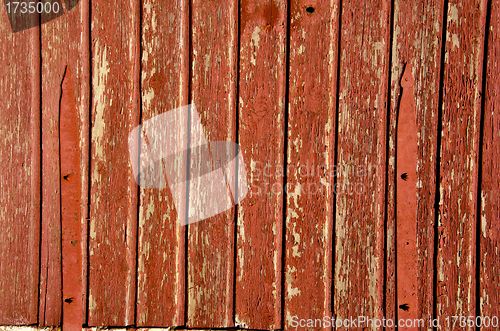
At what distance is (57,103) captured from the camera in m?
1.89

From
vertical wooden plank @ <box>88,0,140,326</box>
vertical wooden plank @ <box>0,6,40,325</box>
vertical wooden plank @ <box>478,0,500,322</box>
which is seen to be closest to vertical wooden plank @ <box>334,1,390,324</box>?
vertical wooden plank @ <box>478,0,500,322</box>

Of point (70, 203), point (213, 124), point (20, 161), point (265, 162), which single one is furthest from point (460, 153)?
point (20, 161)

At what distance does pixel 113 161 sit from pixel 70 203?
264 millimetres

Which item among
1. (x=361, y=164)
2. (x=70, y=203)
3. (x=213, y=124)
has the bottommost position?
(x=70, y=203)

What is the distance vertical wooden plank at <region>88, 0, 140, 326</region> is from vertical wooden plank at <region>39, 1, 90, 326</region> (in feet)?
0.12

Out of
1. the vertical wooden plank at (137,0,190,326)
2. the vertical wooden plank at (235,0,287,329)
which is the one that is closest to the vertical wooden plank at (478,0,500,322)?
the vertical wooden plank at (235,0,287,329)

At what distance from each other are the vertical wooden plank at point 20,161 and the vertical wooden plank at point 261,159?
35.1 inches

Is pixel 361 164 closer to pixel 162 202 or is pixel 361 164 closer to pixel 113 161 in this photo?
pixel 162 202

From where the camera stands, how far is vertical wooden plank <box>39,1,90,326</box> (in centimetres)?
189

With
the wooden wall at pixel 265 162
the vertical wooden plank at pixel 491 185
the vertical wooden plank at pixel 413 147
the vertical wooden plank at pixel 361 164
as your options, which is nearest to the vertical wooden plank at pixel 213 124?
the wooden wall at pixel 265 162

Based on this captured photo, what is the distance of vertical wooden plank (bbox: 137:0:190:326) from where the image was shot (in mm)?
1874

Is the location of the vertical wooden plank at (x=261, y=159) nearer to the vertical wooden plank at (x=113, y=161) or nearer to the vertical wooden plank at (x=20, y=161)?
the vertical wooden plank at (x=113, y=161)

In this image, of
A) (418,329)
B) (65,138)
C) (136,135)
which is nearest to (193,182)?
(136,135)

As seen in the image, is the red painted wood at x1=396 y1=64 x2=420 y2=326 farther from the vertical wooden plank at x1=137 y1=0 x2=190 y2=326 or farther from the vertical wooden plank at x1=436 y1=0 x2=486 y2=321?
the vertical wooden plank at x1=137 y1=0 x2=190 y2=326
